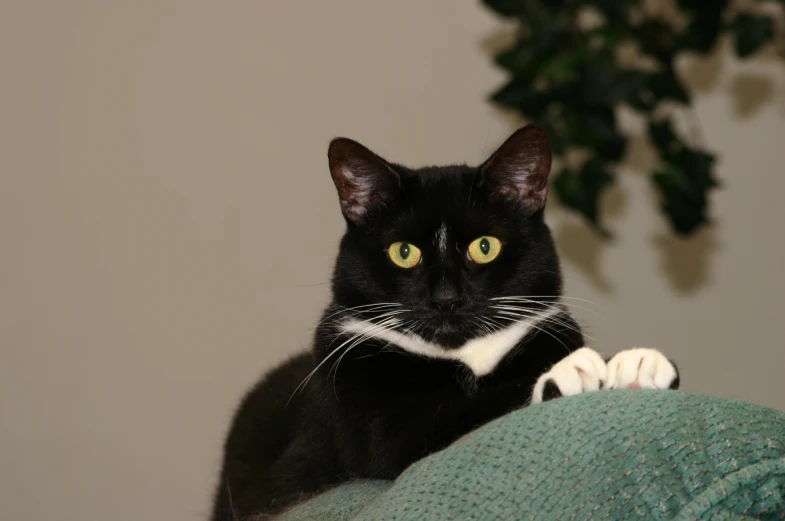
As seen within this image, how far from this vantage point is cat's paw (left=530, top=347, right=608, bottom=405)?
877 mm

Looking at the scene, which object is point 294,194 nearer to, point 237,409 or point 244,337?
point 244,337

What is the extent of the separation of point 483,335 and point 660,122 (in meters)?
1.15

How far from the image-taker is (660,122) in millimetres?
2062

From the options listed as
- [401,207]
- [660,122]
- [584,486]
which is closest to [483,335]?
[401,207]

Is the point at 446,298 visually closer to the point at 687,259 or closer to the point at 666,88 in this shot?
the point at 666,88

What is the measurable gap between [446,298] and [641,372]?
11.8 inches

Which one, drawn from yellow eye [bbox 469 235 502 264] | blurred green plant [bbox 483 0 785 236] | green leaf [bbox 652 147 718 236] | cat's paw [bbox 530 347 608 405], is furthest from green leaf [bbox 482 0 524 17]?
cat's paw [bbox 530 347 608 405]

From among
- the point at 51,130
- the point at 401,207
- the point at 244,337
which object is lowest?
the point at 244,337

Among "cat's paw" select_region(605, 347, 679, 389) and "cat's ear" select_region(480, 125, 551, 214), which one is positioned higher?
"cat's ear" select_region(480, 125, 551, 214)

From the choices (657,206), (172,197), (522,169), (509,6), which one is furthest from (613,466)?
(657,206)

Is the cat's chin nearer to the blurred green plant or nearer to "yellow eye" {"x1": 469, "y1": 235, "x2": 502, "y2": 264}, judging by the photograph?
"yellow eye" {"x1": 469, "y1": 235, "x2": 502, "y2": 264}

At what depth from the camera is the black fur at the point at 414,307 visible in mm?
1071

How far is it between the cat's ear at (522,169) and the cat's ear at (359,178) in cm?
14

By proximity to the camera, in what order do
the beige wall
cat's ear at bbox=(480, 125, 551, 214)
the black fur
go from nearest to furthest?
1. the black fur
2. cat's ear at bbox=(480, 125, 551, 214)
3. the beige wall
